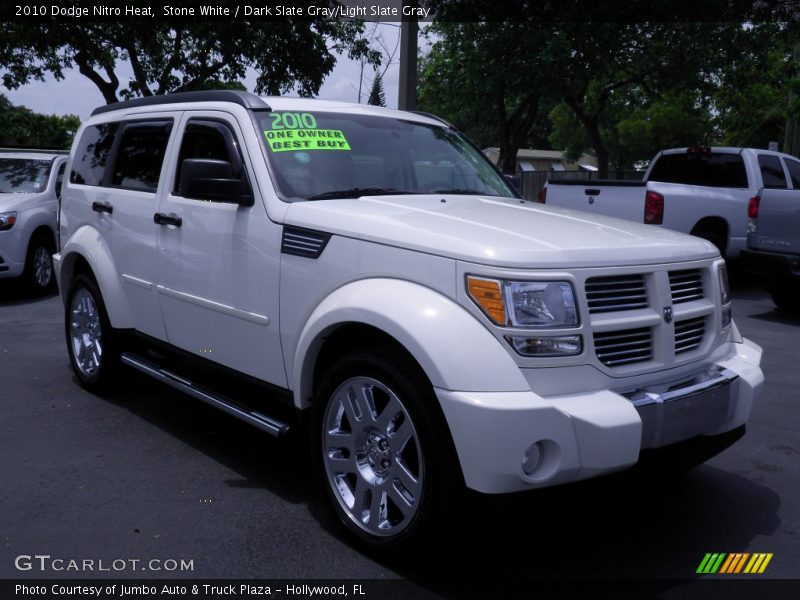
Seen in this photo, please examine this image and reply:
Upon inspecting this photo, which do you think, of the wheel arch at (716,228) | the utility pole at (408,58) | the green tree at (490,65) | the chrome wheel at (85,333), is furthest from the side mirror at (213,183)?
the green tree at (490,65)

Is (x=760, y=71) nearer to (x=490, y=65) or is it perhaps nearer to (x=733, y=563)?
(x=490, y=65)

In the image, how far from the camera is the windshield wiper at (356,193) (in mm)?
4008

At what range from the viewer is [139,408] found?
18.0ft

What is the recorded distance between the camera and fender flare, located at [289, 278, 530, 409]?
9.61ft

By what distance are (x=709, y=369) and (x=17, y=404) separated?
14.6ft

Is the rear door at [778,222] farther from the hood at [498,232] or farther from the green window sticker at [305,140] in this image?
the green window sticker at [305,140]

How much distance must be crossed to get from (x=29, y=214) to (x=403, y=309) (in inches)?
328

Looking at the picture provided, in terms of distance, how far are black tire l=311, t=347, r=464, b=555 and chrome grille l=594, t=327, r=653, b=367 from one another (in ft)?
2.23

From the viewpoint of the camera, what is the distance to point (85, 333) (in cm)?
581

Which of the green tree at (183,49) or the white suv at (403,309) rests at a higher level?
the green tree at (183,49)

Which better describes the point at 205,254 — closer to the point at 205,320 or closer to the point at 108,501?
the point at 205,320

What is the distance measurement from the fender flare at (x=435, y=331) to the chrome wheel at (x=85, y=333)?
2.82m

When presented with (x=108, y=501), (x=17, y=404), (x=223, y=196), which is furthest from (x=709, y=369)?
(x=17, y=404)

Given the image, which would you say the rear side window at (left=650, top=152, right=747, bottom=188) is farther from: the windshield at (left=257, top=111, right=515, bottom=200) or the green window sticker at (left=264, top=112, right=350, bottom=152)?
the green window sticker at (left=264, top=112, right=350, bottom=152)
